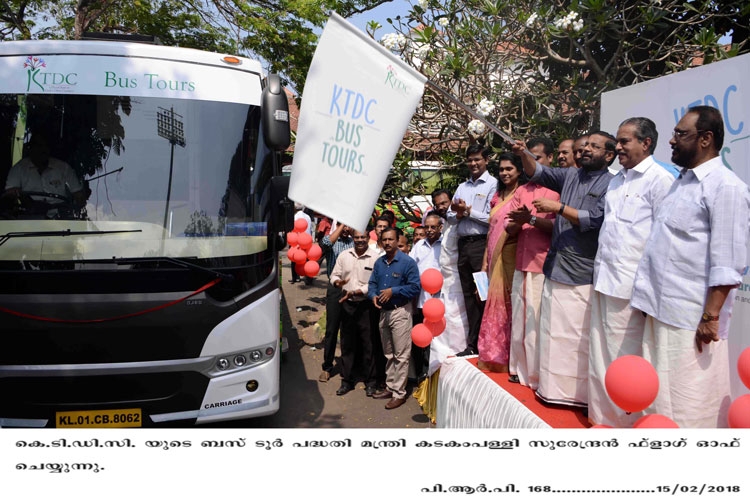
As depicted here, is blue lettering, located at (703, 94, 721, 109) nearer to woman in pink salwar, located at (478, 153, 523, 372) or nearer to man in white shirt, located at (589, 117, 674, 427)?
man in white shirt, located at (589, 117, 674, 427)

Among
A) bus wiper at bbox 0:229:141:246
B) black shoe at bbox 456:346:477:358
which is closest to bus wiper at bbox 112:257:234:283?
bus wiper at bbox 0:229:141:246

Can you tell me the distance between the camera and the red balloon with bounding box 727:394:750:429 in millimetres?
2332

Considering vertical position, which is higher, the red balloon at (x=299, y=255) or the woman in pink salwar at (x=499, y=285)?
the woman in pink salwar at (x=499, y=285)

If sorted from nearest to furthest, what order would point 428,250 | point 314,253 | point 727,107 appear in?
point 727,107
point 428,250
point 314,253

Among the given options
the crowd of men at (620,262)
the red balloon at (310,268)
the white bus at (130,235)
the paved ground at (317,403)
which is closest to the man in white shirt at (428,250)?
the crowd of men at (620,262)

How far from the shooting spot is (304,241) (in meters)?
7.62

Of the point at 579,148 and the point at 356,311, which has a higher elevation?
the point at 579,148

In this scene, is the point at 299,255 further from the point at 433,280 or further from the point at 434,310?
the point at 434,310

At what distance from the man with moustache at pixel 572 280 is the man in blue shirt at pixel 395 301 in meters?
2.00

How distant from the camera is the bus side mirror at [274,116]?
391cm

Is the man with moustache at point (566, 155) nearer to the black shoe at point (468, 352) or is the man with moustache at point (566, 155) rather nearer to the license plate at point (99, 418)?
the black shoe at point (468, 352)

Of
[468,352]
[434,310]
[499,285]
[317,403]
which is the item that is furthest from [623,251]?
[317,403]

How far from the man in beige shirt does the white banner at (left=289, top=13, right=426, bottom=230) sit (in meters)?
3.03

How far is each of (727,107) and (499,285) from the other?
1734 millimetres
